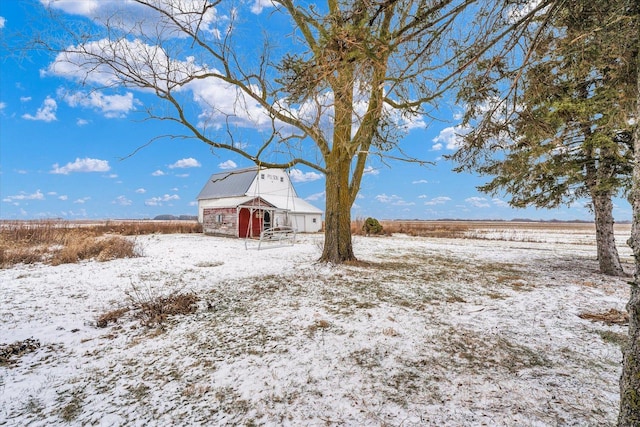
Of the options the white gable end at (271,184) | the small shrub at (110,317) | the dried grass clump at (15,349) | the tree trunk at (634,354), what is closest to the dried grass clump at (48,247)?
the small shrub at (110,317)

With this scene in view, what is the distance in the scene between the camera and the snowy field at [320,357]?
94.8 inches

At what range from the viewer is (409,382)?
2764 millimetres

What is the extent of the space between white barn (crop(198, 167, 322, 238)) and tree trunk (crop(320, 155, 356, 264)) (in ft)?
41.2

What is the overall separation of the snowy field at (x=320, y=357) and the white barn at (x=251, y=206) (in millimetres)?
15064

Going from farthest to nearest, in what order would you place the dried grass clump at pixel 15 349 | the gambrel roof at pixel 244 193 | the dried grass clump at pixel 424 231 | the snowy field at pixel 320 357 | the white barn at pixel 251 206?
the dried grass clump at pixel 424 231 → the gambrel roof at pixel 244 193 → the white barn at pixel 251 206 → the dried grass clump at pixel 15 349 → the snowy field at pixel 320 357

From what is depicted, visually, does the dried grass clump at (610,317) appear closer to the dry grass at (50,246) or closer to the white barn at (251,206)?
the dry grass at (50,246)

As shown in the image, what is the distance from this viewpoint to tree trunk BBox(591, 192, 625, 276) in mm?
7973

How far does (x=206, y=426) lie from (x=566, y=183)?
413 inches

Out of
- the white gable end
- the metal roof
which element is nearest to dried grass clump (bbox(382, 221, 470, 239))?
the white gable end

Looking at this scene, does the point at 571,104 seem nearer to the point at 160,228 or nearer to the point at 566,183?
the point at 566,183

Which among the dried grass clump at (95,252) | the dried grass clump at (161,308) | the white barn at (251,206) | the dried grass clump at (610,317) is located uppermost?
the white barn at (251,206)

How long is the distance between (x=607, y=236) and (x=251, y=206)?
62.3 feet

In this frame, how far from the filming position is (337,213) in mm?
8422

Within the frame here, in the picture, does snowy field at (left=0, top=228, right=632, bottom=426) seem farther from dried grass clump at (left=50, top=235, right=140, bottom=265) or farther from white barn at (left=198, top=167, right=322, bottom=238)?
A: white barn at (left=198, top=167, right=322, bottom=238)
